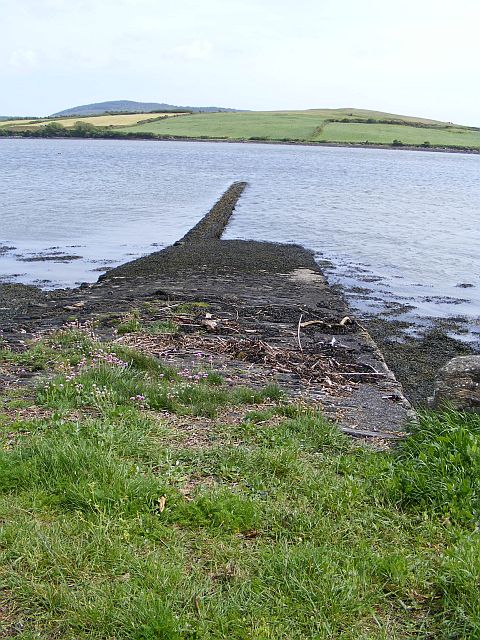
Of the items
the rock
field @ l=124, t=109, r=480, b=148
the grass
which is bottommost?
the grass

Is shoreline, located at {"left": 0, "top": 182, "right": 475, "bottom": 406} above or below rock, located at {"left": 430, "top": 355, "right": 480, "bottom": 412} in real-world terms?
below

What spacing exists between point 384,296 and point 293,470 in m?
13.2

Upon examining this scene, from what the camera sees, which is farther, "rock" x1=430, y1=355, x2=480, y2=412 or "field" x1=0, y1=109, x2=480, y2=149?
"field" x1=0, y1=109, x2=480, y2=149

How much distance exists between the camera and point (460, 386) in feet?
22.2

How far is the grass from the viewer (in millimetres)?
4027

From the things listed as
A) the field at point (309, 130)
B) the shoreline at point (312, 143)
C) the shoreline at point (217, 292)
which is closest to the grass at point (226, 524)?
the shoreline at point (217, 292)

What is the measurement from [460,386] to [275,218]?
29.4 m

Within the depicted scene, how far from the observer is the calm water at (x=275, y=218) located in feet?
68.4

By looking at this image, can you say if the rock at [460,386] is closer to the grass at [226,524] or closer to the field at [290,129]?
the grass at [226,524]

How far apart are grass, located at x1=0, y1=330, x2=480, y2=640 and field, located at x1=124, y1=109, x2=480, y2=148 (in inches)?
4197

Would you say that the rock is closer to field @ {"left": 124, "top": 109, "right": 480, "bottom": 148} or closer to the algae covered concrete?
the algae covered concrete

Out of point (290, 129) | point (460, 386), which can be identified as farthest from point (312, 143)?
point (460, 386)

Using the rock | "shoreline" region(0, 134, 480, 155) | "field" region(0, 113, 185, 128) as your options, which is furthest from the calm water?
"field" region(0, 113, 185, 128)

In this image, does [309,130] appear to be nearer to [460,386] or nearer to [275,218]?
[275,218]
